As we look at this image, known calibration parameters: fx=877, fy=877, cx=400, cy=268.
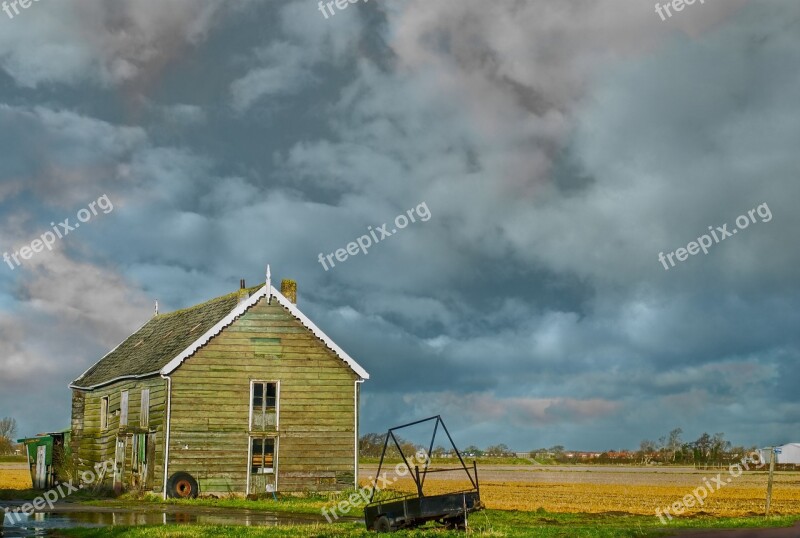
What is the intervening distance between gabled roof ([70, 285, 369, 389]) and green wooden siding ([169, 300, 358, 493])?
391mm

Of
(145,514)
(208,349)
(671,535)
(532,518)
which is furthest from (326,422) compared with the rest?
(671,535)

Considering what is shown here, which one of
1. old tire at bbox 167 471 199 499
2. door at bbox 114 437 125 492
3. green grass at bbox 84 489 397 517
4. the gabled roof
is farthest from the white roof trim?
door at bbox 114 437 125 492

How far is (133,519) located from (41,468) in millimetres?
28041

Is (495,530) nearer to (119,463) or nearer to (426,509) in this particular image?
(426,509)

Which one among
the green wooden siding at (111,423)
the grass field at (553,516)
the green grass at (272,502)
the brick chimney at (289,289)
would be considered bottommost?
the grass field at (553,516)

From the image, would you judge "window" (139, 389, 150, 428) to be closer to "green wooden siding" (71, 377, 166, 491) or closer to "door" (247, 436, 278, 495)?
"green wooden siding" (71, 377, 166, 491)

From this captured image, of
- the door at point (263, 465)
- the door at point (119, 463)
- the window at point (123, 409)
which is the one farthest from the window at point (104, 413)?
the door at point (263, 465)

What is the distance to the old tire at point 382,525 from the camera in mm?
22562

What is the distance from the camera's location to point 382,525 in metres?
22.8

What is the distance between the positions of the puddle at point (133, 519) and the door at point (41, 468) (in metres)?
20.3

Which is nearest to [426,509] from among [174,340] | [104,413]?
[174,340]

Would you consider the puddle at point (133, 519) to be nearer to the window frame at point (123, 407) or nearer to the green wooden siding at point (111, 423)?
the green wooden siding at point (111, 423)

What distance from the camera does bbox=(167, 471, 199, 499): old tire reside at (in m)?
38.9

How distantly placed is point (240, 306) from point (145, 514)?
39.9 ft
